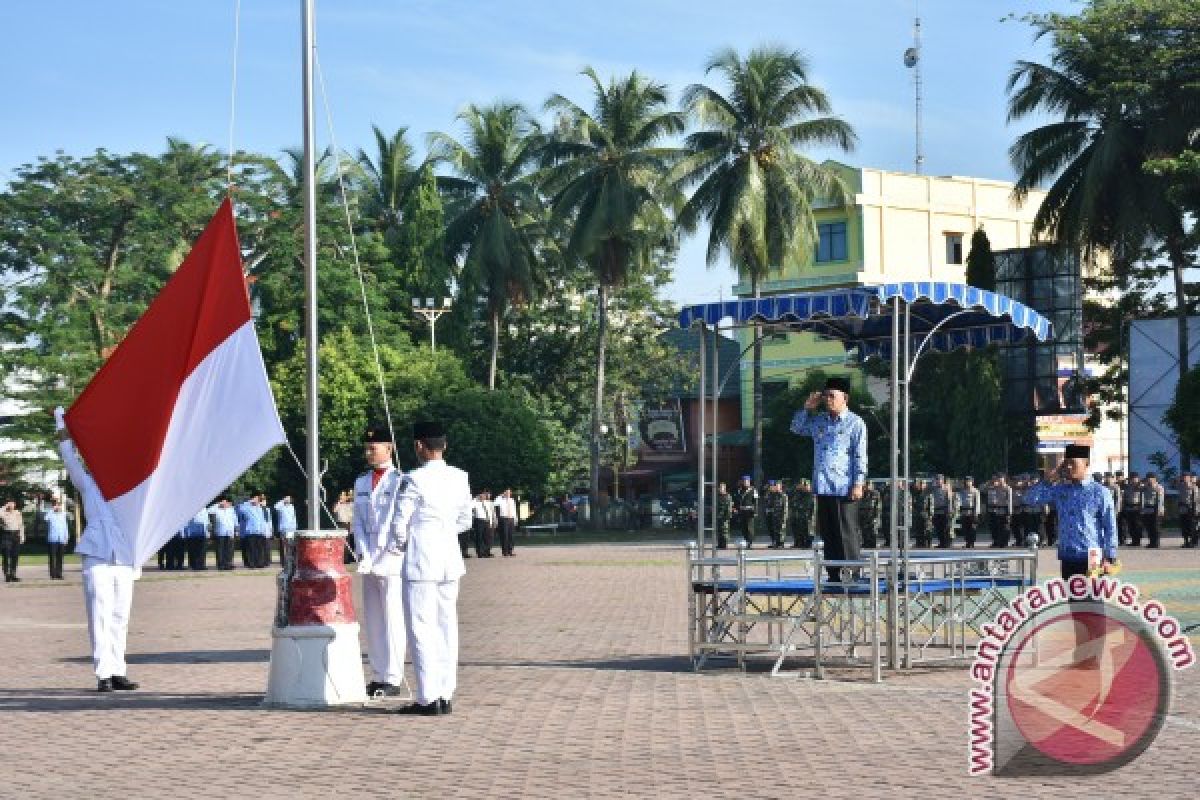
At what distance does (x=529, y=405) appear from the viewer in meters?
66.0

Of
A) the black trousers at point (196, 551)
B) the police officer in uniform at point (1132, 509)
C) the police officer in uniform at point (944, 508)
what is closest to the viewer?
the black trousers at point (196, 551)

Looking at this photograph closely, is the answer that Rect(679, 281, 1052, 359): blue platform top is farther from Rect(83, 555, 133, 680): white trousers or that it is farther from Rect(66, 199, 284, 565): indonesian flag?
Rect(83, 555, 133, 680): white trousers

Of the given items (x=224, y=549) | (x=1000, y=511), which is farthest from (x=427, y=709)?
(x=1000, y=511)

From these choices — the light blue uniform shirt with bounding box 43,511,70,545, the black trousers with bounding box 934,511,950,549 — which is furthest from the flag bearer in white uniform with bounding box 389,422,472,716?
the black trousers with bounding box 934,511,950,549

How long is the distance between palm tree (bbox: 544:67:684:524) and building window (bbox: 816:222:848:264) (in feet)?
57.3

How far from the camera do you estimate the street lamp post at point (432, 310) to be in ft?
195

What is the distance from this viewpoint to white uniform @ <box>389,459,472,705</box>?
1230 cm

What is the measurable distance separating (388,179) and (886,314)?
56.4 metres

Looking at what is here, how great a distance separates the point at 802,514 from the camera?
46969mm

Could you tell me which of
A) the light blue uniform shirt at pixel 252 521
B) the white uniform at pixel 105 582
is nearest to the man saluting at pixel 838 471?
the white uniform at pixel 105 582

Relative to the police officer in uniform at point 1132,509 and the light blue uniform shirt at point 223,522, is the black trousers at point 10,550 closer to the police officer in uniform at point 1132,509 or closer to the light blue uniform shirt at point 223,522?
the light blue uniform shirt at point 223,522

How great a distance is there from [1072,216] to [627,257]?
50.1ft

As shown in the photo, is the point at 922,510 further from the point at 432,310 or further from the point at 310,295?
the point at 310,295

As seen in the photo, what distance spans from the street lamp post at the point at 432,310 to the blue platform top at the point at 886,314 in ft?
134
